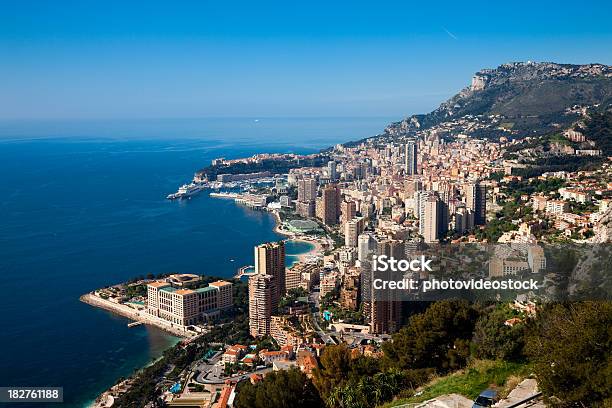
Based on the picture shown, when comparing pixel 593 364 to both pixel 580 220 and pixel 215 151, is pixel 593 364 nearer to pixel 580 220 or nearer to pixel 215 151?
pixel 580 220

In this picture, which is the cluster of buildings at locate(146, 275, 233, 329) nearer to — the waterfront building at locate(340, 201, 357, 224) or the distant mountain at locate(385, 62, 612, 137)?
the waterfront building at locate(340, 201, 357, 224)

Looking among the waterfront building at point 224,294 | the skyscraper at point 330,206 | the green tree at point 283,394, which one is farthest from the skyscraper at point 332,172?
the green tree at point 283,394

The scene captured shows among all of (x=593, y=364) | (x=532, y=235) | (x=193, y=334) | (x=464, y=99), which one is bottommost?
(x=193, y=334)

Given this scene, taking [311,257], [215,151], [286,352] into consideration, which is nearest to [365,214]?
[311,257]

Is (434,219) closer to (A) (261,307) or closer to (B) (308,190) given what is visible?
(A) (261,307)

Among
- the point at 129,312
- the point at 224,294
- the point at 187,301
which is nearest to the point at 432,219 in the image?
the point at 224,294

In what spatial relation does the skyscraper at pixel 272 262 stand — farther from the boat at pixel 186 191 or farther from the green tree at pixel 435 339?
the boat at pixel 186 191
